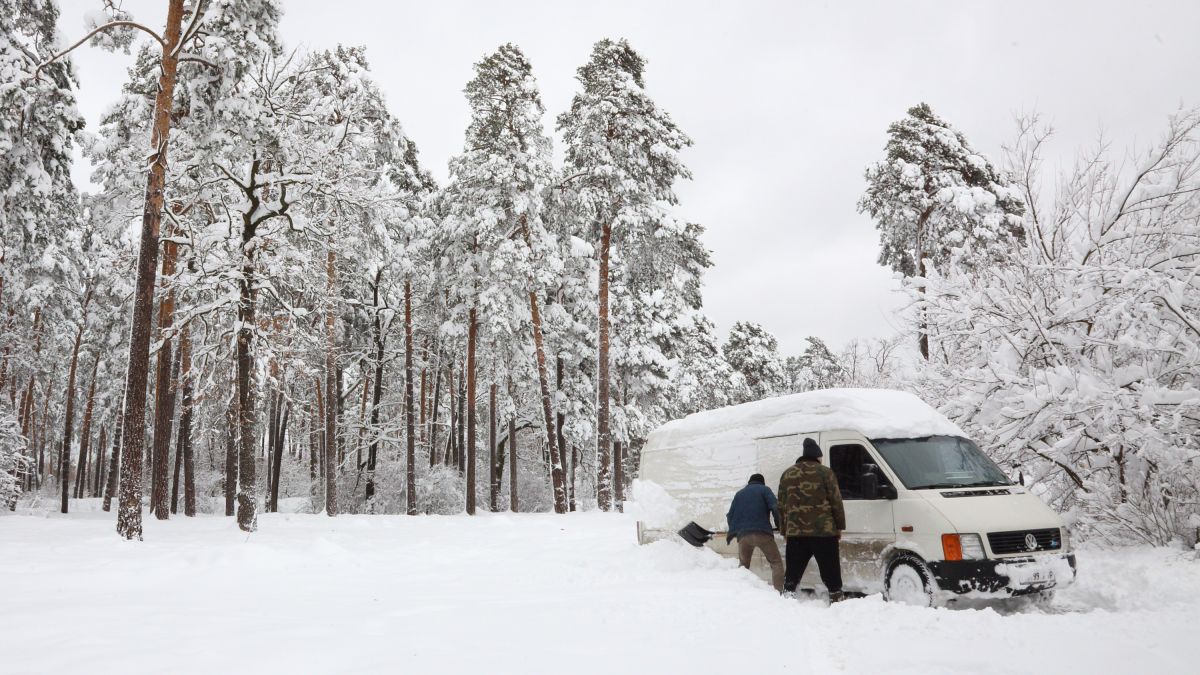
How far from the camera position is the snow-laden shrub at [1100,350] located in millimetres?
8031

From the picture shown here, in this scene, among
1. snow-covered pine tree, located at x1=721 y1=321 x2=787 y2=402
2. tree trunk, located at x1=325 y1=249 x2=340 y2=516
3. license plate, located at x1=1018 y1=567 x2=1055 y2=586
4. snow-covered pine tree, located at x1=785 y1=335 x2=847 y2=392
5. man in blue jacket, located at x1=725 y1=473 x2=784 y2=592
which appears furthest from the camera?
snow-covered pine tree, located at x1=785 y1=335 x2=847 y2=392

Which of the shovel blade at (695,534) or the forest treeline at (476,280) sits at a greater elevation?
the forest treeline at (476,280)

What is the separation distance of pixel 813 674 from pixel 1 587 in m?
8.42

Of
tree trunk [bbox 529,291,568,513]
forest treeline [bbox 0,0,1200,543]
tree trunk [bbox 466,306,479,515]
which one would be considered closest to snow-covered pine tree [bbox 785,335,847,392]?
forest treeline [bbox 0,0,1200,543]

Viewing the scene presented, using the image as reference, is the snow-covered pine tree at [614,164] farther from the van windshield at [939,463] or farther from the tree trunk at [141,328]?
the van windshield at [939,463]

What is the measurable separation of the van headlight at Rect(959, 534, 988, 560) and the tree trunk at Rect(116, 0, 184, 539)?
12417 millimetres

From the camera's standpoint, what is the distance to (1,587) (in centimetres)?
720

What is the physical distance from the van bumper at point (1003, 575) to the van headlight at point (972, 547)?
0.05 metres

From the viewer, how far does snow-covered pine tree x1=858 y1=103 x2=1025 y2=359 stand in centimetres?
2094

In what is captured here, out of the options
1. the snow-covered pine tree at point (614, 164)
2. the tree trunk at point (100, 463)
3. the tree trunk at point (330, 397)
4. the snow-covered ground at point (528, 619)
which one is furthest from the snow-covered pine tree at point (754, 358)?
the tree trunk at point (100, 463)

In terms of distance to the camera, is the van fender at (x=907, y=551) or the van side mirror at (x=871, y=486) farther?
the van side mirror at (x=871, y=486)

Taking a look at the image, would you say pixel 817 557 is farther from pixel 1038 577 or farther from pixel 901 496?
pixel 1038 577

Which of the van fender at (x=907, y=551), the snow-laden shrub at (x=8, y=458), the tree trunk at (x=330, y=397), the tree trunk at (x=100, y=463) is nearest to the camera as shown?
the van fender at (x=907, y=551)

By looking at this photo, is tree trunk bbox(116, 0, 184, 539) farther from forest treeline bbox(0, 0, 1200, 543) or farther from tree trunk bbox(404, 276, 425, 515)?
tree trunk bbox(404, 276, 425, 515)
